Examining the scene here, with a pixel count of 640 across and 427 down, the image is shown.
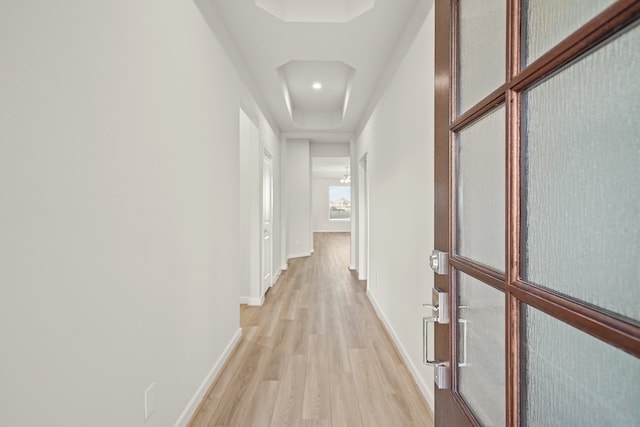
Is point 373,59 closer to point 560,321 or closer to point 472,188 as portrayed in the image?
point 472,188

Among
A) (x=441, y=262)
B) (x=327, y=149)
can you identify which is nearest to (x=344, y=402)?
(x=441, y=262)

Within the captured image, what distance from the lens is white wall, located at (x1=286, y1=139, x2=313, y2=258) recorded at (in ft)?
24.3

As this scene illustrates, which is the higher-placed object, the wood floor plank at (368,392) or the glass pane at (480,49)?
the glass pane at (480,49)

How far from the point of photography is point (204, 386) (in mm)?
2168

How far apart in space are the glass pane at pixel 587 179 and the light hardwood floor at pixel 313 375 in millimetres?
1751

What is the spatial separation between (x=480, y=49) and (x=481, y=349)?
0.71 metres

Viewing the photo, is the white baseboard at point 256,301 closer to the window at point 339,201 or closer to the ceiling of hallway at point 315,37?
the ceiling of hallway at point 315,37

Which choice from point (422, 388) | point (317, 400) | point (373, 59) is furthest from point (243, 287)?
point (373, 59)

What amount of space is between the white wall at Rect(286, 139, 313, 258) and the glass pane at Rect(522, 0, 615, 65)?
6.68m

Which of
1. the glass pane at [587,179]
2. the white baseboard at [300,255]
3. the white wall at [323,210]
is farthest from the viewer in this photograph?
the white wall at [323,210]

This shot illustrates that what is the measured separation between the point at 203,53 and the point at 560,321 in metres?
2.29

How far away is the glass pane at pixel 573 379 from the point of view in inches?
17.8

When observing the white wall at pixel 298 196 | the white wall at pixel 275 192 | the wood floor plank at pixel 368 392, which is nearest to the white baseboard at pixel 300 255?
the white wall at pixel 298 196

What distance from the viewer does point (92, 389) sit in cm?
112
